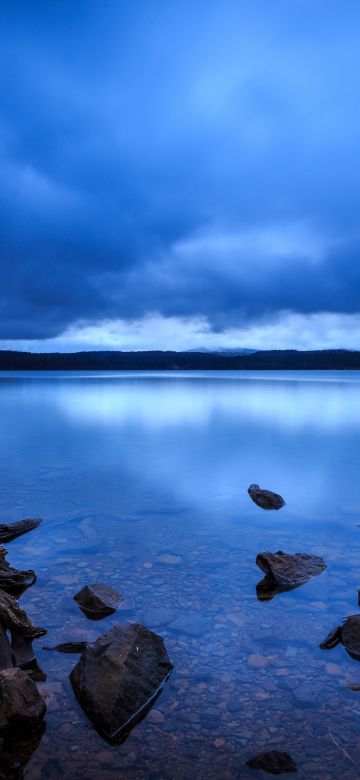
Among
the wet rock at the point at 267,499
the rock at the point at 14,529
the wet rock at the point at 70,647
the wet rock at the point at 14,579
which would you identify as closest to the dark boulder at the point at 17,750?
the wet rock at the point at 70,647

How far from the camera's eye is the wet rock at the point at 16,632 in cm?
505

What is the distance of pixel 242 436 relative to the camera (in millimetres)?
26156

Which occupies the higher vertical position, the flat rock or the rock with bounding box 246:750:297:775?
the rock with bounding box 246:750:297:775

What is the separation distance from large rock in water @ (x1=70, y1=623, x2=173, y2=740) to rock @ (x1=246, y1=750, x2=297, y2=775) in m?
1.07

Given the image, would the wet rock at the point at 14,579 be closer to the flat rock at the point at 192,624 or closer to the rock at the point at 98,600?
the rock at the point at 98,600

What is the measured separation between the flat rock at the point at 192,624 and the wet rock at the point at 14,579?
2.29 meters

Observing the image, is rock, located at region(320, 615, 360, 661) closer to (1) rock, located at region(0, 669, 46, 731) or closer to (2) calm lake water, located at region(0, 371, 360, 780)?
(2) calm lake water, located at region(0, 371, 360, 780)

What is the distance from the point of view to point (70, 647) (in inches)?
215

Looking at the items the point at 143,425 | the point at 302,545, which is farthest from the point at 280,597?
the point at 143,425

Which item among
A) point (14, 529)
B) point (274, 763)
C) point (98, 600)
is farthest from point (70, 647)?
point (14, 529)

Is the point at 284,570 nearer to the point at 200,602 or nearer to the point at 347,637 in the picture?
the point at 200,602

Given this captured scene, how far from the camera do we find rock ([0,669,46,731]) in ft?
13.1

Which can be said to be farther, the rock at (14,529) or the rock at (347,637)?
the rock at (14,529)

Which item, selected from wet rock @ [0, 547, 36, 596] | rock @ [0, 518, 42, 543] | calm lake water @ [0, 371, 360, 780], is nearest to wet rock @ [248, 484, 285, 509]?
calm lake water @ [0, 371, 360, 780]
